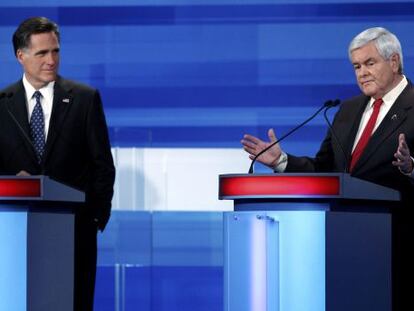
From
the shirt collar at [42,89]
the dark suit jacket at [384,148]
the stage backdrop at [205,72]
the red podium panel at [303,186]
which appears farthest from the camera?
the stage backdrop at [205,72]

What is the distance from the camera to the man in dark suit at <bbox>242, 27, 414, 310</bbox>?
11.7ft

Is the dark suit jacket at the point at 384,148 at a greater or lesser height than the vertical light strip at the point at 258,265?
greater

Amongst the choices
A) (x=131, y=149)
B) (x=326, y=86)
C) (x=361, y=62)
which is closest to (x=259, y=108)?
(x=326, y=86)

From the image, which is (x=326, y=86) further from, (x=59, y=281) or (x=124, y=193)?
(x=59, y=281)

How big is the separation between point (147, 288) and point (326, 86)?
1341 mm

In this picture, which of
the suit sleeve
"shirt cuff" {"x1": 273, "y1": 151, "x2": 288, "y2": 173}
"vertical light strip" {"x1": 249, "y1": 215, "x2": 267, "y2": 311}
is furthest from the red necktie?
the suit sleeve

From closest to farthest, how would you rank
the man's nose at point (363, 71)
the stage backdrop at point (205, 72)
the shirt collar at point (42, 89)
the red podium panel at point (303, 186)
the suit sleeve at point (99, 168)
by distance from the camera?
the red podium panel at point (303, 186) → the man's nose at point (363, 71) → the suit sleeve at point (99, 168) → the shirt collar at point (42, 89) → the stage backdrop at point (205, 72)

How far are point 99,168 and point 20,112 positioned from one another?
1.19 feet

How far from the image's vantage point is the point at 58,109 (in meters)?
3.95

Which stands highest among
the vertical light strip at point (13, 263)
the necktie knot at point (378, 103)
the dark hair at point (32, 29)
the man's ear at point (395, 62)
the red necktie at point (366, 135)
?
the dark hair at point (32, 29)

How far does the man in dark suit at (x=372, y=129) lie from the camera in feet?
11.7

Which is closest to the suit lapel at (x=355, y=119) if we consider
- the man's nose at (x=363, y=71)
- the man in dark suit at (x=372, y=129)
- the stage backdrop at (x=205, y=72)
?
the man in dark suit at (x=372, y=129)

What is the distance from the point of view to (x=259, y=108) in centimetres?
528

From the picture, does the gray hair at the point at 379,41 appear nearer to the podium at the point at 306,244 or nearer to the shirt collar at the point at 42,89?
the podium at the point at 306,244
